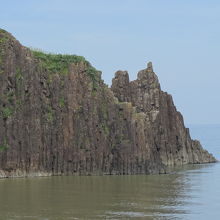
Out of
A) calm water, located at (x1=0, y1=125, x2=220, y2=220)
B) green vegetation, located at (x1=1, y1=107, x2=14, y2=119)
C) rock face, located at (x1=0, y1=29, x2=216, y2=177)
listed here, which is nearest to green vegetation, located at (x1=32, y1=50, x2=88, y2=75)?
rock face, located at (x1=0, y1=29, x2=216, y2=177)

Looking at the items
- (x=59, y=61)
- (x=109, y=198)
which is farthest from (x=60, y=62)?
(x=109, y=198)

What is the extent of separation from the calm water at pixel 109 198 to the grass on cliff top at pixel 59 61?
61.8 feet

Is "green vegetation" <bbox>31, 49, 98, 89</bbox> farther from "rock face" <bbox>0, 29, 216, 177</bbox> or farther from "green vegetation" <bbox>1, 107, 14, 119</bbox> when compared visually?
"green vegetation" <bbox>1, 107, 14, 119</bbox>

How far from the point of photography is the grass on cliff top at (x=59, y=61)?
120m

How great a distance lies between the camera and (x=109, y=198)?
85.7 metres

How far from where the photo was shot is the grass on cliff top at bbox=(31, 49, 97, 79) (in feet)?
393

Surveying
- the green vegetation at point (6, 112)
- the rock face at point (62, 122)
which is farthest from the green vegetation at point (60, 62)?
the green vegetation at point (6, 112)

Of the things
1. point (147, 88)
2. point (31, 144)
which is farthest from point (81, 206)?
point (147, 88)

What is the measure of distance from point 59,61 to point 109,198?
134ft

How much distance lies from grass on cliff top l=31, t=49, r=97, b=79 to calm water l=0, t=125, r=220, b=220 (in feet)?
61.8

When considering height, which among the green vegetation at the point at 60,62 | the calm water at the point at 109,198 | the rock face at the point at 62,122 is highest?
the green vegetation at the point at 60,62

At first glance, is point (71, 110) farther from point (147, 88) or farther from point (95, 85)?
point (147, 88)

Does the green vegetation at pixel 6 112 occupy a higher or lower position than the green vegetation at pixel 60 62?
lower

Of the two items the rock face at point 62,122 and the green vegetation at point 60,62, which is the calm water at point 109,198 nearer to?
the rock face at point 62,122
